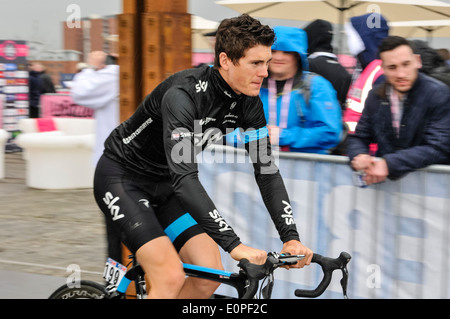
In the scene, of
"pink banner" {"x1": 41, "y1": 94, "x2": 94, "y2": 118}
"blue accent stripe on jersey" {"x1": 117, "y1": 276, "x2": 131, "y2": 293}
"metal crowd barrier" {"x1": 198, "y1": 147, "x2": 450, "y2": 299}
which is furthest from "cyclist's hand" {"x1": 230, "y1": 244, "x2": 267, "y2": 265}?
"pink banner" {"x1": 41, "y1": 94, "x2": 94, "y2": 118}

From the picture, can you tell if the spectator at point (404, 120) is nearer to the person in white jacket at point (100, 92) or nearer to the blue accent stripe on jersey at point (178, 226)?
the blue accent stripe on jersey at point (178, 226)

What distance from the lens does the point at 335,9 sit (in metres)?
13.8

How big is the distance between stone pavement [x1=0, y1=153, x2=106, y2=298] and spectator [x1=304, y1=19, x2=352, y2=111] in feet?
8.96

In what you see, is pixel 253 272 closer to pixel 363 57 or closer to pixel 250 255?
pixel 250 255

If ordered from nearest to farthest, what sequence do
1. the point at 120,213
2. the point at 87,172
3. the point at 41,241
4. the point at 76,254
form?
the point at 120,213 < the point at 76,254 < the point at 41,241 < the point at 87,172

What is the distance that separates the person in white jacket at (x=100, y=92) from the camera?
764 cm

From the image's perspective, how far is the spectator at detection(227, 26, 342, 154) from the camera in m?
4.74

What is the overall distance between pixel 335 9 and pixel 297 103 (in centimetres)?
958

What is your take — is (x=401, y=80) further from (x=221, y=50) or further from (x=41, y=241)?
(x=41, y=241)

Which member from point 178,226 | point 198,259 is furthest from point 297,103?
point 198,259

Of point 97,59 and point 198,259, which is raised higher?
point 97,59

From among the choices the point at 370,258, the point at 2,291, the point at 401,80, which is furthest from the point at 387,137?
the point at 2,291

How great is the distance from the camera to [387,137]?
14.4 feet
